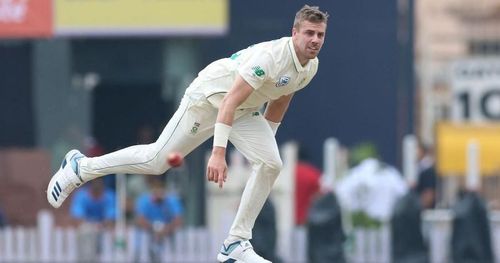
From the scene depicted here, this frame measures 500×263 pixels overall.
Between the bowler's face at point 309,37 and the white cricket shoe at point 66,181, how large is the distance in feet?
7.09

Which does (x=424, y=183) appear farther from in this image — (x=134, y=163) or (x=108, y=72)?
(x=134, y=163)

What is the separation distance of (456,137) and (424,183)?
2231mm

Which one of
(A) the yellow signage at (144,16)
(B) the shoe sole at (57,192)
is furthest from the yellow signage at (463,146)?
(B) the shoe sole at (57,192)

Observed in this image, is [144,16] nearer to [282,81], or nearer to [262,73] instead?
[282,81]

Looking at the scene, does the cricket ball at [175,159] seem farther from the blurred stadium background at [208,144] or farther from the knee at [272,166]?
the blurred stadium background at [208,144]

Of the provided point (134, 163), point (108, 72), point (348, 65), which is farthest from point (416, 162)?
point (134, 163)

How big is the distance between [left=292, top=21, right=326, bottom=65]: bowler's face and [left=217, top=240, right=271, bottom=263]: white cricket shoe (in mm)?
1685

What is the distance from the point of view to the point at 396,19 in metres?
27.0

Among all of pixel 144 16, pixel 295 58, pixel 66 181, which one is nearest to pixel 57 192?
pixel 66 181

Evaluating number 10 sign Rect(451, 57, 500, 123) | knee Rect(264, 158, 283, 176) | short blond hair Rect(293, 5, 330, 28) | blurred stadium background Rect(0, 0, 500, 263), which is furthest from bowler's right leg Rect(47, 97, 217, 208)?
number 10 sign Rect(451, 57, 500, 123)

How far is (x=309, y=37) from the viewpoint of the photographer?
47.6ft

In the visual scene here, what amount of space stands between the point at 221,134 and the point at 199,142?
797 millimetres

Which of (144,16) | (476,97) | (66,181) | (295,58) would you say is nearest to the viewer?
(295,58)

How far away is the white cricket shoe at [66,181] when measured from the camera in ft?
51.1
